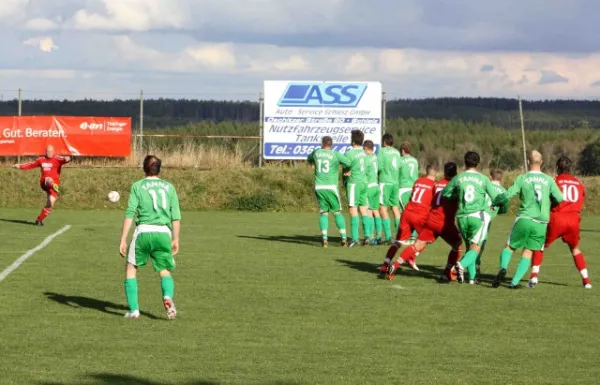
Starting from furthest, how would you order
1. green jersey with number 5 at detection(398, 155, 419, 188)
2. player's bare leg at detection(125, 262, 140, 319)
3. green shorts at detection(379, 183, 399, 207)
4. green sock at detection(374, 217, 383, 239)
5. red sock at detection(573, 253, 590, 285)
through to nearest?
green sock at detection(374, 217, 383, 239) → green shorts at detection(379, 183, 399, 207) → green jersey with number 5 at detection(398, 155, 419, 188) → red sock at detection(573, 253, 590, 285) → player's bare leg at detection(125, 262, 140, 319)

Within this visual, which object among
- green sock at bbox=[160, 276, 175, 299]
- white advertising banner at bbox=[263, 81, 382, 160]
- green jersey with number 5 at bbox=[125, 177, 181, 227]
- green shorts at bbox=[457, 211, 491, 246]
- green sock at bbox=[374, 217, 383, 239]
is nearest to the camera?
green jersey with number 5 at bbox=[125, 177, 181, 227]

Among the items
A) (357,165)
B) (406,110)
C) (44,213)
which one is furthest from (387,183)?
(406,110)

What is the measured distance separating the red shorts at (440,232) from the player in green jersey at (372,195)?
590 cm

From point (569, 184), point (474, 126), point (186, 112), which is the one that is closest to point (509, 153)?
point (474, 126)

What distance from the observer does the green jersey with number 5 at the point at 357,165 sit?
21500mm

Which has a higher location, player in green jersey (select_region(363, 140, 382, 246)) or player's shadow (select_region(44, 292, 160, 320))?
player in green jersey (select_region(363, 140, 382, 246))

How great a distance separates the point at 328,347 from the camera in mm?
10570

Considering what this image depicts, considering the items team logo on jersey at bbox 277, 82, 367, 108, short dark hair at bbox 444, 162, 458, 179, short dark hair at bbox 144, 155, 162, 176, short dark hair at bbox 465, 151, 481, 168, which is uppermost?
team logo on jersey at bbox 277, 82, 367, 108

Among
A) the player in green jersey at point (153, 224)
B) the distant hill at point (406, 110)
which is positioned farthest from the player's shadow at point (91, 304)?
the distant hill at point (406, 110)

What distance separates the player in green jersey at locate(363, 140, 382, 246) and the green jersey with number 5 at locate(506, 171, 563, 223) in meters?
6.73

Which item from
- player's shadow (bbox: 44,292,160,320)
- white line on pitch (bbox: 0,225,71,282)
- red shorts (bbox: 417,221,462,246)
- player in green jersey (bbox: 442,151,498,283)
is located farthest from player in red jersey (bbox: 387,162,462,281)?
white line on pitch (bbox: 0,225,71,282)

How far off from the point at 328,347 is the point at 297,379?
1541 mm

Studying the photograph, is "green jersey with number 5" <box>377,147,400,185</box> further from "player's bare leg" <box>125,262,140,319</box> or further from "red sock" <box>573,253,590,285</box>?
"player's bare leg" <box>125,262,140,319</box>

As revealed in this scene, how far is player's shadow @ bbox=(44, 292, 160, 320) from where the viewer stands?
1264 centimetres
